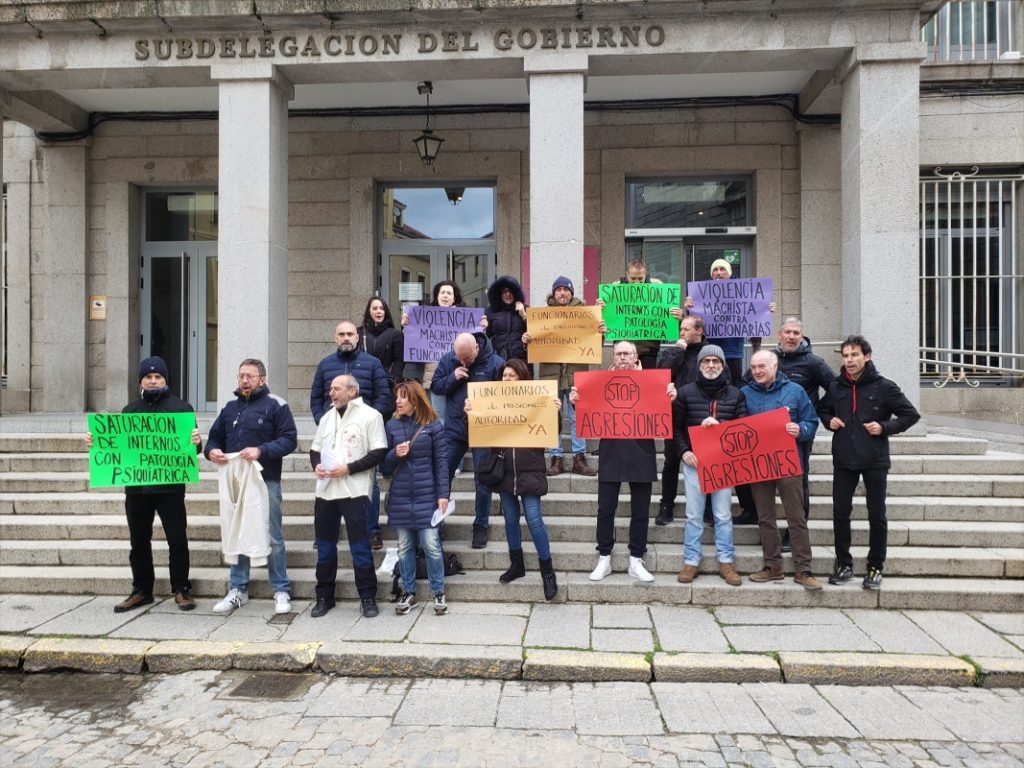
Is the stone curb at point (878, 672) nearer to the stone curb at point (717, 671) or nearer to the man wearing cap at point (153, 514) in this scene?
the stone curb at point (717, 671)

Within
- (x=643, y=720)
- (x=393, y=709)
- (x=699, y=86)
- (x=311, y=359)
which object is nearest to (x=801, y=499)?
(x=643, y=720)

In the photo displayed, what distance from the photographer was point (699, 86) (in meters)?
11.0

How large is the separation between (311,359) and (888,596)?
29.9 feet

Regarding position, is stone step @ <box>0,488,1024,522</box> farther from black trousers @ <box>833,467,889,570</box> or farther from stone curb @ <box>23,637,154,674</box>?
stone curb @ <box>23,637,154,674</box>

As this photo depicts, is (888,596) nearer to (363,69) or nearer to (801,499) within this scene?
(801,499)

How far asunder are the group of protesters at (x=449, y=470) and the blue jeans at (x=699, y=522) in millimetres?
11

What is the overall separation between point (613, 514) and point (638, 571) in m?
0.53

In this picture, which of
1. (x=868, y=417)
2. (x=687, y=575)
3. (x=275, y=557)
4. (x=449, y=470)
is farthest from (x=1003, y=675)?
(x=275, y=557)

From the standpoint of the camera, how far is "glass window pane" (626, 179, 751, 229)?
1215 cm

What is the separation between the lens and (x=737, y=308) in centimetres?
779

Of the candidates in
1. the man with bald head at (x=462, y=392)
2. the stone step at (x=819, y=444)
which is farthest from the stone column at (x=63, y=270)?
the man with bald head at (x=462, y=392)

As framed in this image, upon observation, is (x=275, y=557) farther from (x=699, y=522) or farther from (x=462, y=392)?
(x=699, y=522)

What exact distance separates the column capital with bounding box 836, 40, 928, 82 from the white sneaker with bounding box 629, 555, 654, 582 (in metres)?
6.60

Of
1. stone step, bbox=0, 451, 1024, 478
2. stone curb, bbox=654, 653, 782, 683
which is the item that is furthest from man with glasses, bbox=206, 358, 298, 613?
stone curb, bbox=654, 653, 782, 683
